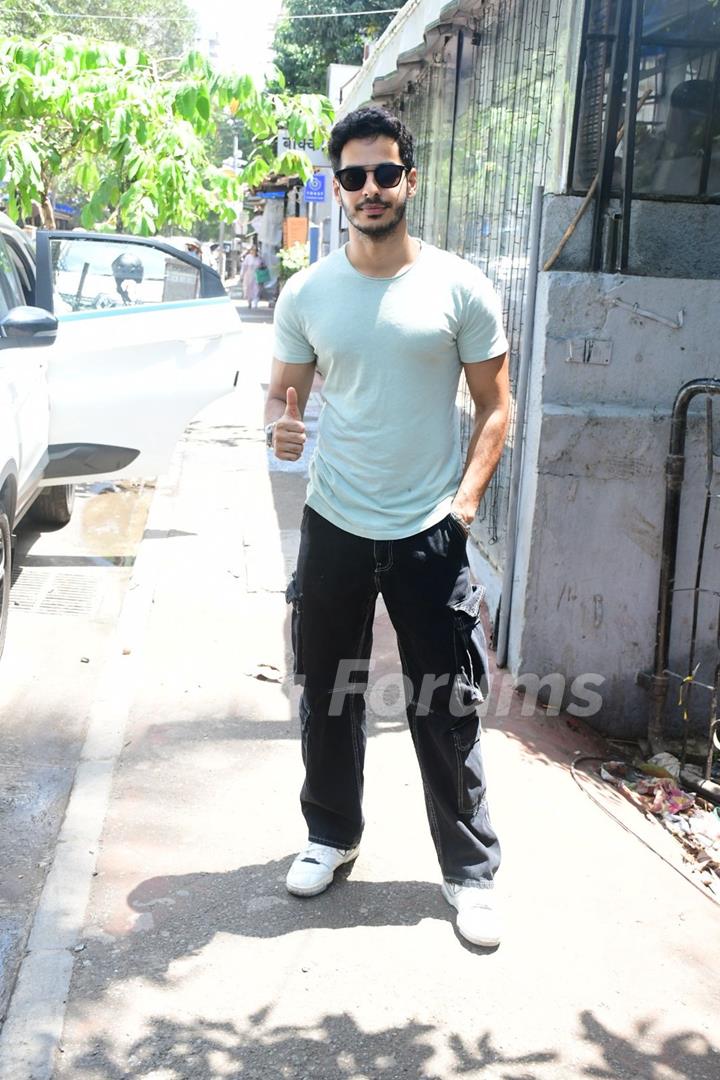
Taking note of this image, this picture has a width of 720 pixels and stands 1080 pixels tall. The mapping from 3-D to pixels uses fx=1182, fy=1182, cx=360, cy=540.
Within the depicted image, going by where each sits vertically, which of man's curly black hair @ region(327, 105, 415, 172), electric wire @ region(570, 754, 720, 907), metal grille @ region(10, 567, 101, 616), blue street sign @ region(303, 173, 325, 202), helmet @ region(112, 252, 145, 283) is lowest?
electric wire @ region(570, 754, 720, 907)

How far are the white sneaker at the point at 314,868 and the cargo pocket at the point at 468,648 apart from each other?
0.73 metres

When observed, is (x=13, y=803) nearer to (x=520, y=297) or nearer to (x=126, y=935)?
(x=126, y=935)

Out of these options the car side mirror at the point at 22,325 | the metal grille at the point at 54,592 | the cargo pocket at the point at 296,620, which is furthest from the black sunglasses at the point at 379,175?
the metal grille at the point at 54,592

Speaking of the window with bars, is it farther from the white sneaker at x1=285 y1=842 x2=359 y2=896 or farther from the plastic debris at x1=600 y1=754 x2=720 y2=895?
the white sneaker at x1=285 y1=842 x2=359 y2=896

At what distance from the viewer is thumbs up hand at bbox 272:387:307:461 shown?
3201 millimetres

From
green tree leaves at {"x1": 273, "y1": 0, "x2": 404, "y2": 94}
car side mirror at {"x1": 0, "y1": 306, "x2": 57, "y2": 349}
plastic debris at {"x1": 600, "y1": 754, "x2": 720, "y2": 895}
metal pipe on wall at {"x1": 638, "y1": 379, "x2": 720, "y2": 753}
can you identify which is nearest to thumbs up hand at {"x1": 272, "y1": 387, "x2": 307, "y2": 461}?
metal pipe on wall at {"x1": 638, "y1": 379, "x2": 720, "y2": 753}

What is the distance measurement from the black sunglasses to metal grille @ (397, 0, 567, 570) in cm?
225

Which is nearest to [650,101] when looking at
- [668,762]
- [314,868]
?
[668,762]

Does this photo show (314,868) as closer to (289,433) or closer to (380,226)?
(289,433)

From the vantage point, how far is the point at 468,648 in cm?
326

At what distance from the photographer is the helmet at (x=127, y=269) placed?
7461 millimetres

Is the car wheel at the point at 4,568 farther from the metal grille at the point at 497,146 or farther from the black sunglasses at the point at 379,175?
the black sunglasses at the point at 379,175

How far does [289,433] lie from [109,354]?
3829 millimetres

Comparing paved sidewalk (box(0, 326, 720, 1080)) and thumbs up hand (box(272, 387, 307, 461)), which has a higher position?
thumbs up hand (box(272, 387, 307, 461))
